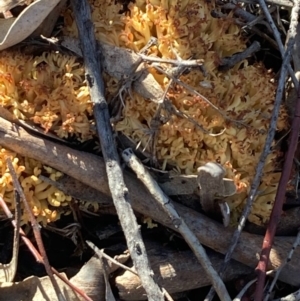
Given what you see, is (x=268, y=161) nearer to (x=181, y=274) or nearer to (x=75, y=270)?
(x=181, y=274)

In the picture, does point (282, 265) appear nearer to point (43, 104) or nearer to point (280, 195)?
point (280, 195)

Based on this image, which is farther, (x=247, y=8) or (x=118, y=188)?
(x=247, y=8)

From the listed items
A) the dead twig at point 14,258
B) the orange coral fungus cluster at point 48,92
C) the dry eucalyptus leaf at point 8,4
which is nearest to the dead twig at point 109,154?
the orange coral fungus cluster at point 48,92

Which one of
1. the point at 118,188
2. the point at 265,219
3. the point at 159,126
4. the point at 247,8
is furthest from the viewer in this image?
the point at 247,8

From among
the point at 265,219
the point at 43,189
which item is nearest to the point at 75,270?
the point at 43,189

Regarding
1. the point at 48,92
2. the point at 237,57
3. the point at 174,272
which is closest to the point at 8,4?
the point at 48,92

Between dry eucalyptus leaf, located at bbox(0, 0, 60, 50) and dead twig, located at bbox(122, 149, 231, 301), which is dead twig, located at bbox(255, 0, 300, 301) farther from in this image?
dry eucalyptus leaf, located at bbox(0, 0, 60, 50)

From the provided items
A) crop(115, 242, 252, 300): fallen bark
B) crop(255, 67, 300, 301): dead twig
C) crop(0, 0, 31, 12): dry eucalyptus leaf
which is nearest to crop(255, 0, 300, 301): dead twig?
crop(255, 67, 300, 301): dead twig
